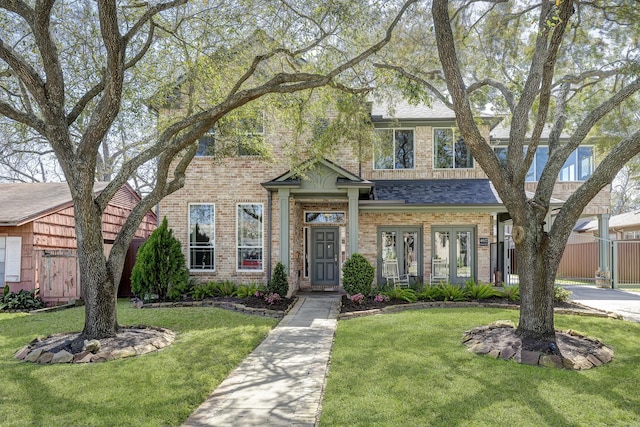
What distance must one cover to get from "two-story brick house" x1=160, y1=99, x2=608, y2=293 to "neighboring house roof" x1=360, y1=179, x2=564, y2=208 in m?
0.03

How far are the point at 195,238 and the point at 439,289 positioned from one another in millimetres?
7275

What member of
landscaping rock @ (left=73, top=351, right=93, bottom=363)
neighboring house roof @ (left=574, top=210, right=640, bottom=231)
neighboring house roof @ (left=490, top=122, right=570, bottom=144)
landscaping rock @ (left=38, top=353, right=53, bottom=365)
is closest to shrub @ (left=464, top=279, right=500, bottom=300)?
neighboring house roof @ (left=490, top=122, right=570, bottom=144)

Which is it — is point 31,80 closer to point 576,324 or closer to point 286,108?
point 286,108

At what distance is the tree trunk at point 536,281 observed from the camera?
677cm

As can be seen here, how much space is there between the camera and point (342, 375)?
222 inches

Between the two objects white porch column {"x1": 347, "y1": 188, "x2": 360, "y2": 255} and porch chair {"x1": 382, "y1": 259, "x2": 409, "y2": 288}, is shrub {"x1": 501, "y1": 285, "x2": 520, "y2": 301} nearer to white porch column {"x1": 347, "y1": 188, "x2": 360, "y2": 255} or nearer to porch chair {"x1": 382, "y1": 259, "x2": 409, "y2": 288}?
porch chair {"x1": 382, "y1": 259, "x2": 409, "y2": 288}

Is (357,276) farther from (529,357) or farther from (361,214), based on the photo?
(529,357)

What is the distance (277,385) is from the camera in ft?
17.7

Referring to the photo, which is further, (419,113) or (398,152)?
(419,113)

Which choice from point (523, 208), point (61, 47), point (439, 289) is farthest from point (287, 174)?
point (523, 208)

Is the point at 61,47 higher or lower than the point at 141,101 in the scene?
higher

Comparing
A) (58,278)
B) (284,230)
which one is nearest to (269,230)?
(284,230)

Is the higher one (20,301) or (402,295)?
(402,295)

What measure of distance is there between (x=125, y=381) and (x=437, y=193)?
10.0m
